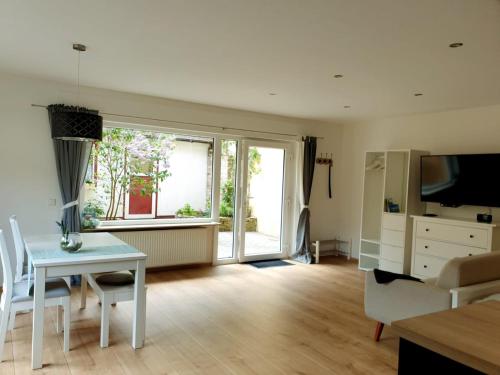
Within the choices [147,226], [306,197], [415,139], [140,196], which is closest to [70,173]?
[140,196]

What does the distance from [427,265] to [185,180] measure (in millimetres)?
3483

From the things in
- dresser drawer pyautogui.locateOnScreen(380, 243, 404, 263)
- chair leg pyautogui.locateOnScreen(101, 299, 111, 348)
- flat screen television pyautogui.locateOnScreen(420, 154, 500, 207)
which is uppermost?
flat screen television pyautogui.locateOnScreen(420, 154, 500, 207)

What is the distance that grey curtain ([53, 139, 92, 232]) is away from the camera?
452 cm

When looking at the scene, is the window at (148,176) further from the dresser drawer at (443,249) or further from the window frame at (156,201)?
the dresser drawer at (443,249)

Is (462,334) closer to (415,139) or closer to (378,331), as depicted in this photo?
(378,331)

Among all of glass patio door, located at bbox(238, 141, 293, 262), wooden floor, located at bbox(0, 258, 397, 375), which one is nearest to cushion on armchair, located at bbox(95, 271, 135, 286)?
wooden floor, located at bbox(0, 258, 397, 375)

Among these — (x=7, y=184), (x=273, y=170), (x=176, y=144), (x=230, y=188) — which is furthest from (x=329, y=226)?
(x=7, y=184)

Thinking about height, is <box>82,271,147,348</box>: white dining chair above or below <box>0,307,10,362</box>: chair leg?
above

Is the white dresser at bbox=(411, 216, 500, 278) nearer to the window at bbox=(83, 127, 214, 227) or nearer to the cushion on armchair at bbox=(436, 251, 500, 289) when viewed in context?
the cushion on armchair at bbox=(436, 251, 500, 289)

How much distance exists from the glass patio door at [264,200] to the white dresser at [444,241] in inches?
84.5

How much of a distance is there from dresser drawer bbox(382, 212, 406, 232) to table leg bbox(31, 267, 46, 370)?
4.44 m

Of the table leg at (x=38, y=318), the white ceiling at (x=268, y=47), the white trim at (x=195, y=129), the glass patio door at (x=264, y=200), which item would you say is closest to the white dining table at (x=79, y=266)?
the table leg at (x=38, y=318)

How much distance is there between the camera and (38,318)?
268cm

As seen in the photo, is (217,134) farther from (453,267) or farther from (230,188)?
(453,267)
